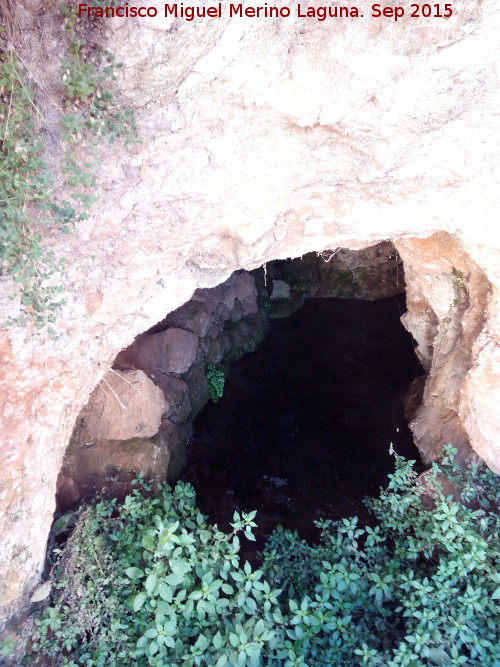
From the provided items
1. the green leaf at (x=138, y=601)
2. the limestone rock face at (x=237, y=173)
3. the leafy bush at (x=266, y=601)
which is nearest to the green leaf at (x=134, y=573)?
the leafy bush at (x=266, y=601)

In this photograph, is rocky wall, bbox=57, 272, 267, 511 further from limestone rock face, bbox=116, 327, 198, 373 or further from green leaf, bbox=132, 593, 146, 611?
green leaf, bbox=132, 593, 146, 611

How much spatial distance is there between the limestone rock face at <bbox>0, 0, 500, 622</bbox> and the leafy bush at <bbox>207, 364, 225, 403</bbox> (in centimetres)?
303

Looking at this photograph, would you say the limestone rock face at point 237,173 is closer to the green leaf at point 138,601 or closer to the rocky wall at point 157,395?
the rocky wall at point 157,395

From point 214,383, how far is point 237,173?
165 inches

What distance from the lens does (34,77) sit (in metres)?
2.57

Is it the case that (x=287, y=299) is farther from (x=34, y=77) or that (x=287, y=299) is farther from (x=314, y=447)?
(x=34, y=77)

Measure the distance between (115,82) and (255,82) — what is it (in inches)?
34.1

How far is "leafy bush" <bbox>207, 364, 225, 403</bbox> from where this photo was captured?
6953mm

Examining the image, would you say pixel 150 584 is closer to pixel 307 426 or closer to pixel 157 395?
pixel 157 395


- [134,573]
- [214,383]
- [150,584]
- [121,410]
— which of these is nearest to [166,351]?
[214,383]

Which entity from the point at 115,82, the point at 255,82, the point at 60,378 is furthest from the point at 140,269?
the point at 255,82

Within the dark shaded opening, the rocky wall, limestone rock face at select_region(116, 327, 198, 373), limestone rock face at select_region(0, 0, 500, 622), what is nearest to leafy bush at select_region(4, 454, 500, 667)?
limestone rock face at select_region(0, 0, 500, 622)

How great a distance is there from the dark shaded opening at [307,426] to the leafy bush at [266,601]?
1612mm

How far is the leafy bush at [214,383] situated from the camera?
274 inches
